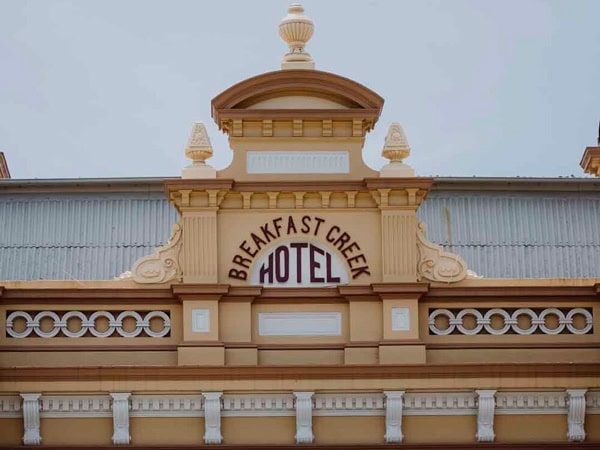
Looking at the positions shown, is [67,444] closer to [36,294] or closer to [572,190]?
[36,294]

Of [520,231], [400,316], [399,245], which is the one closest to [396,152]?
[399,245]

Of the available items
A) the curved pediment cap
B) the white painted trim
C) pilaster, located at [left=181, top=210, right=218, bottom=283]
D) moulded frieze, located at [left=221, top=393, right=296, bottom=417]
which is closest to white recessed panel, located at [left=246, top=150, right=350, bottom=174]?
the curved pediment cap

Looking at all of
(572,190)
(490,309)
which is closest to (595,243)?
(572,190)

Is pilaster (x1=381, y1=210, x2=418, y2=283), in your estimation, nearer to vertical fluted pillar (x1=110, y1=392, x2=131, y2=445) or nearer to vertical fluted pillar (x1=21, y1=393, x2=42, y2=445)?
vertical fluted pillar (x1=110, y1=392, x2=131, y2=445)

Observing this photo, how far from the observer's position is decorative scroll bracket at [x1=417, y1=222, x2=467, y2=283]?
1527 inches

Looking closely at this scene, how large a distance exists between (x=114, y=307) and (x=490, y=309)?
6198 mm

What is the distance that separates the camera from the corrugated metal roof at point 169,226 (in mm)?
43438

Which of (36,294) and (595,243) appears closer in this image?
(36,294)

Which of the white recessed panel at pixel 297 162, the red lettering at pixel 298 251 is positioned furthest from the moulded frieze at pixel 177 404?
the white recessed panel at pixel 297 162

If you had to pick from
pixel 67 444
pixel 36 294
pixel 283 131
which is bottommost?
pixel 67 444

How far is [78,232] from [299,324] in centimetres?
670

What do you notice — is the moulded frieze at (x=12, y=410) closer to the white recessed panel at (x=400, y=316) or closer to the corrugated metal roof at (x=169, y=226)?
the corrugated metal roof at (x=169, y=226)

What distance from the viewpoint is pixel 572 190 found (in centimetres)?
4456

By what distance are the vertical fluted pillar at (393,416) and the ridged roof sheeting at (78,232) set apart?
7.33 metres
